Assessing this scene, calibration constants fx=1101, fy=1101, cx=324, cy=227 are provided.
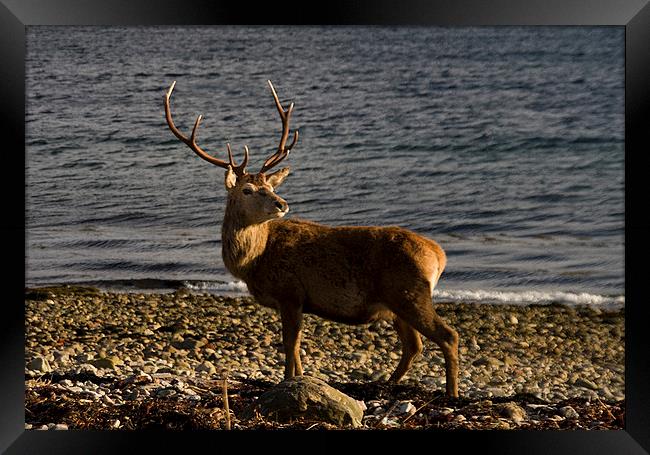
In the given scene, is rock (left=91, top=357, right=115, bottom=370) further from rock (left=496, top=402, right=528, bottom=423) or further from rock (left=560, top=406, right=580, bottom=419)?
rock (left=560, top=406, right=580, bottom=419)

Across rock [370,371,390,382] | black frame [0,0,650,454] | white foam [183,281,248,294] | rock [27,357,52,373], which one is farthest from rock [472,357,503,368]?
rock [27,357,52,373]

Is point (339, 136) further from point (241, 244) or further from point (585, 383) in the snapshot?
point (241, 244)

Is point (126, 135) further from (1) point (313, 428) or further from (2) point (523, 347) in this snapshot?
(1) point (313, 428)

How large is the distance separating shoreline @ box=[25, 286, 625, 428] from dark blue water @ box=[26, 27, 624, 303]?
4.48ft

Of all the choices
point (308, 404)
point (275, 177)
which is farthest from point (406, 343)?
point (275, 177)

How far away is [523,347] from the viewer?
9672 millimetres

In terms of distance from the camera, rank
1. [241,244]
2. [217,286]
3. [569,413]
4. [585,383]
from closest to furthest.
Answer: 1. [241,244]
2. [569,413]
3. [585,383]
4. [217,286]

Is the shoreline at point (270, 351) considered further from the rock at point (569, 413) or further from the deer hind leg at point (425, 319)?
the deer hind leg at point (425, 319)

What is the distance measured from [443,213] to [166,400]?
6.21 meters

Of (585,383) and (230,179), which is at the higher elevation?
(230,179)

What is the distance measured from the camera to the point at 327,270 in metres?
7.26

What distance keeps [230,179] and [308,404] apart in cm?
158

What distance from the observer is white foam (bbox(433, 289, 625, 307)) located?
439 inches
